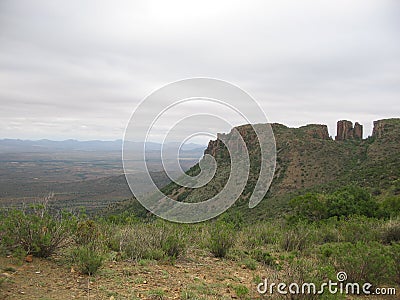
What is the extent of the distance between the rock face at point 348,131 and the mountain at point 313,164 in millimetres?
3313

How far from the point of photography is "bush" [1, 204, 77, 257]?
5289mm

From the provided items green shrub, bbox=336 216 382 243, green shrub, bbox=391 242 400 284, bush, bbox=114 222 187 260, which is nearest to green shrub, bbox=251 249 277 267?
bush, bbox=114 222 187 260

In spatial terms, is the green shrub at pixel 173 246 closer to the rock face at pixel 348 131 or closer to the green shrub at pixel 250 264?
the green shrub at pixel 250 264

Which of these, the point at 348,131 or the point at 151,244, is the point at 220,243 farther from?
the point at 348,131

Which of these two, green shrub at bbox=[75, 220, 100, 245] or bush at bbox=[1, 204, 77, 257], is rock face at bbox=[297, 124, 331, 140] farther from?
bush at bbox=[1, 204, 77, 257]

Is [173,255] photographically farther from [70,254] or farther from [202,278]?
[70,254]

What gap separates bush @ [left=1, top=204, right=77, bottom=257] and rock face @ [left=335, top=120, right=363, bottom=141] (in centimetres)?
5122

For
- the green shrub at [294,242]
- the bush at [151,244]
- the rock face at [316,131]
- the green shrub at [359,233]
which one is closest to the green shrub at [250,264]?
the bush at [151,244]

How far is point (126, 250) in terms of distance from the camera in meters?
6.33

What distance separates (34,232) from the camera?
5344mm

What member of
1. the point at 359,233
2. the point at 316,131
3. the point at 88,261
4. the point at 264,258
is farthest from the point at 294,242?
the point at 316,131

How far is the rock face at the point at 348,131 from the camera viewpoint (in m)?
51.1

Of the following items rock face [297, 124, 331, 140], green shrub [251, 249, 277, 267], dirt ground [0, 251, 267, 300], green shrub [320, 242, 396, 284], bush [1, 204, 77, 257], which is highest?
rock face [297, 124, 331, 140]

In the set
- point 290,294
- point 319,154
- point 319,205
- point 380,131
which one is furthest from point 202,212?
point 380,131
